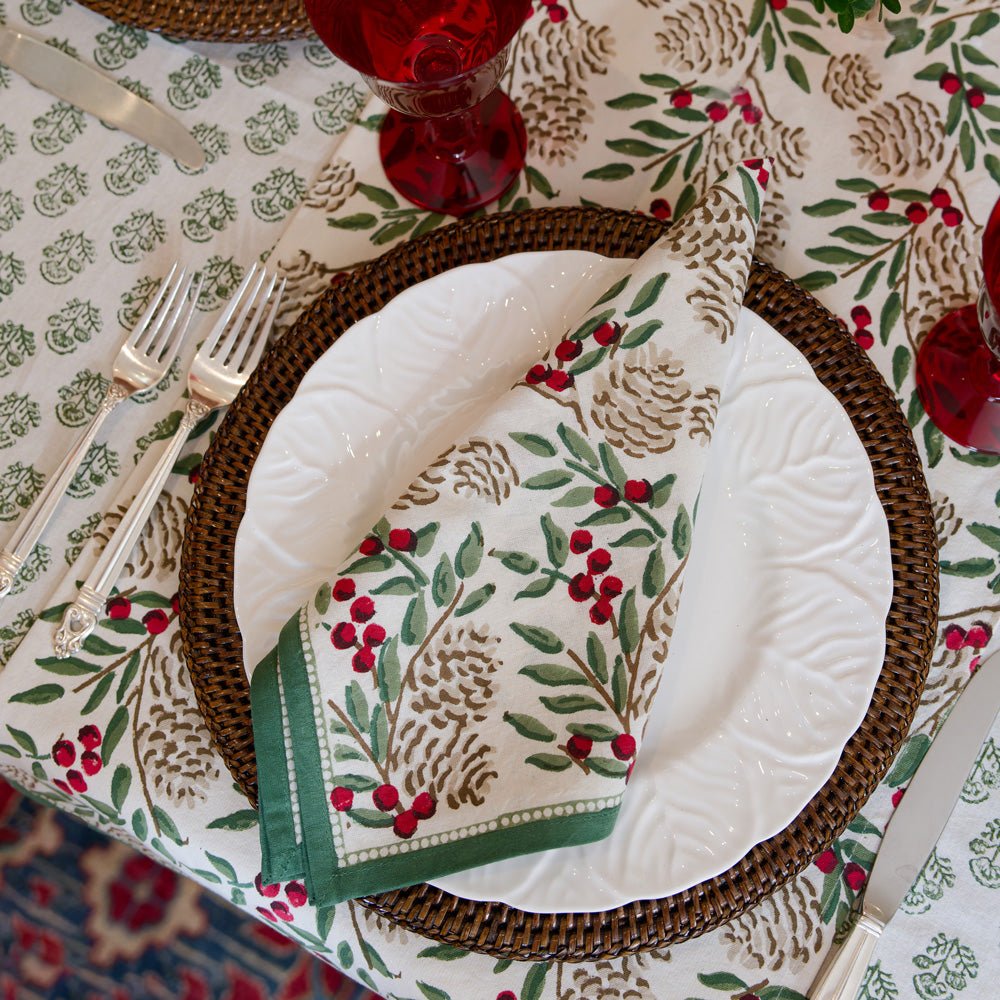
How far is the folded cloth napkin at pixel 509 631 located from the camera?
1.72 feet

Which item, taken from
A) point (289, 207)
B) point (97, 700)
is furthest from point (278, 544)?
point (289, 207)

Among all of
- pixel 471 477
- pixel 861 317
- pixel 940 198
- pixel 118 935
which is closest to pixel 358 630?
pixel 471 477

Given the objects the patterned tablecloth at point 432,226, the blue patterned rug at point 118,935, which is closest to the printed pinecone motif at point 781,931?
the patterned tablecloth at point 432,226

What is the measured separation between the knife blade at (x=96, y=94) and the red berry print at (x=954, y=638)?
65 cm

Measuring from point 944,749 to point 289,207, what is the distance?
609mm

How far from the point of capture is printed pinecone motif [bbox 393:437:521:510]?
56 cm

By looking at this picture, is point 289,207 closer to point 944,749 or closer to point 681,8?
point 681,8

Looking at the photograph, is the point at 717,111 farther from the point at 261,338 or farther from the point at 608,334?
the point at 261,338

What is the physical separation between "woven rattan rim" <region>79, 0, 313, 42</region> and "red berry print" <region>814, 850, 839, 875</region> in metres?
0.70

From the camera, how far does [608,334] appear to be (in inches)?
22.3

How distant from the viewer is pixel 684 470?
544 millimetres

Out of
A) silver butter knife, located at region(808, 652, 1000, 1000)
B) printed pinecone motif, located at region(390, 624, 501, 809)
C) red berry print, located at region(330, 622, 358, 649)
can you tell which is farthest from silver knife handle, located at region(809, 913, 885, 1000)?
red berry print, located at region(330, 622, 358, 649)

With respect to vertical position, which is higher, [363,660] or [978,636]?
[978,636]

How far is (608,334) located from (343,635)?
0.23 metres
